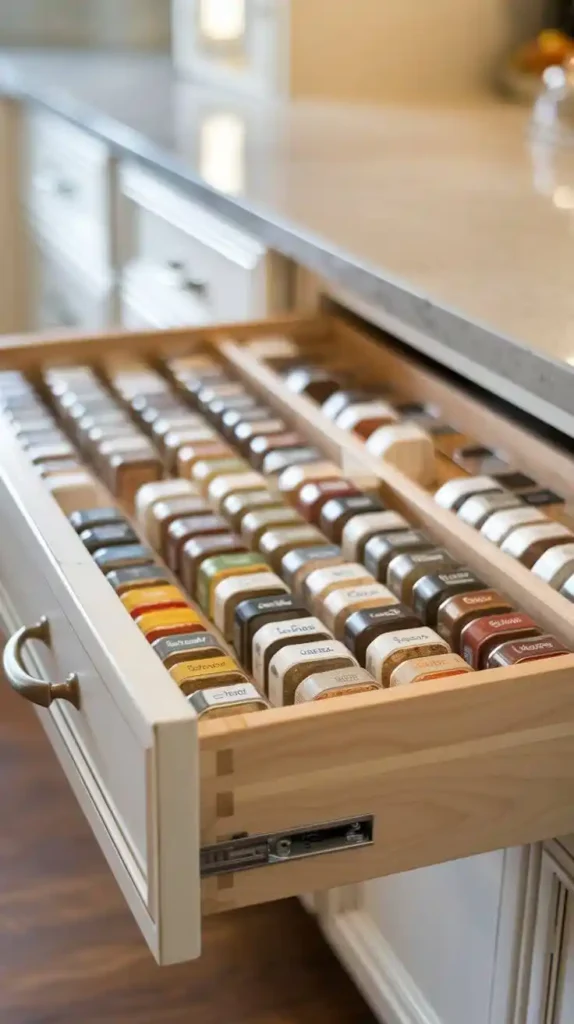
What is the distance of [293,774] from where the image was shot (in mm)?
679

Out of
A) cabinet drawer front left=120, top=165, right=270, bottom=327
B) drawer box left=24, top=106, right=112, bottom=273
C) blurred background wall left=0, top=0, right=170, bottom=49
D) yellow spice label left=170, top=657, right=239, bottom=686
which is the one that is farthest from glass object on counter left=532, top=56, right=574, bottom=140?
blurred background wall left=0, top=0, right=170, bottom=49

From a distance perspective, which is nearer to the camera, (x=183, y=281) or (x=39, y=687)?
(x=39, y=687)

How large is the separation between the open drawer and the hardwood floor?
0.66 m

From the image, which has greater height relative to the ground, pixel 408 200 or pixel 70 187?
pixel 408 200

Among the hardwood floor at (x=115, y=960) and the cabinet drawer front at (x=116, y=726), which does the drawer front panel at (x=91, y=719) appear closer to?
the cabinet drawer front at (x=116, y=726)

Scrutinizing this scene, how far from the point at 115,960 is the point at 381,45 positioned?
→ 4.98 ft

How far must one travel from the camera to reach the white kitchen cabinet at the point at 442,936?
3.14ft

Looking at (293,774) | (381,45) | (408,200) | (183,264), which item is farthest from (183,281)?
(293,774)

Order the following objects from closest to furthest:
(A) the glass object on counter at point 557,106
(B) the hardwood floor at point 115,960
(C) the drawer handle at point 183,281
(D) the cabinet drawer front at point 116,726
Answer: (D) the cabinet drawer front at point 116,726 → (B) the hardwood floor at point 115,960 → (C) the drawer handle at point 183,281 → (A) the glass object on counter at point 557,106

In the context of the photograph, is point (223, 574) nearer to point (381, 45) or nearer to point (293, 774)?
point (293, 774)

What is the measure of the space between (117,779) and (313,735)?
0.13m

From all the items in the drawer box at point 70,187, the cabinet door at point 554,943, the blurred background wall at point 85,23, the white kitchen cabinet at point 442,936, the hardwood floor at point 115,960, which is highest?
the blurred background wall at point 85,23

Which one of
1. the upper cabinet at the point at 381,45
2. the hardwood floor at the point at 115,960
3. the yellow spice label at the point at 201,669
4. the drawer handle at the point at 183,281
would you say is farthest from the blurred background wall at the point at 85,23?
the yellow spice label at the point at 201,669

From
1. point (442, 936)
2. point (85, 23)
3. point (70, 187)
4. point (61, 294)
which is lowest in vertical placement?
point (442, 936)
